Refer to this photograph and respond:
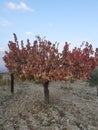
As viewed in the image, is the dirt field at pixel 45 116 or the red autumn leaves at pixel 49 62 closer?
the dirt field at pixel 45 116

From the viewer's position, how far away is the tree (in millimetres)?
23531

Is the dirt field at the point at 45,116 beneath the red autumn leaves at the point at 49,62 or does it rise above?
beneath

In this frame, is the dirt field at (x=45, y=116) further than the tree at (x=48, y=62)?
No

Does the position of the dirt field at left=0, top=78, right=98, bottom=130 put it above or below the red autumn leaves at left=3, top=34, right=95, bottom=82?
below

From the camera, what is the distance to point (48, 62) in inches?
939

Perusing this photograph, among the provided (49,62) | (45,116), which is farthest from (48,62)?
(45,116)

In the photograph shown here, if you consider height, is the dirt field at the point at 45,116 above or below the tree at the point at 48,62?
below

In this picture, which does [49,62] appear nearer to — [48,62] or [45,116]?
A: [48,62]

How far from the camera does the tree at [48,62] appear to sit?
23.5m

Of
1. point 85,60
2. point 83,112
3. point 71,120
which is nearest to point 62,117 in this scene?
point 71,120

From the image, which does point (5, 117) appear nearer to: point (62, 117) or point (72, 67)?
point (62, 117)

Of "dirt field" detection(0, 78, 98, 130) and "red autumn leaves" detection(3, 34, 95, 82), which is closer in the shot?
"dirt field" detection(0, 78, 98, 130)

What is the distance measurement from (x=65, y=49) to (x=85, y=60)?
1714 mm

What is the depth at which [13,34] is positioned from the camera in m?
25.7
